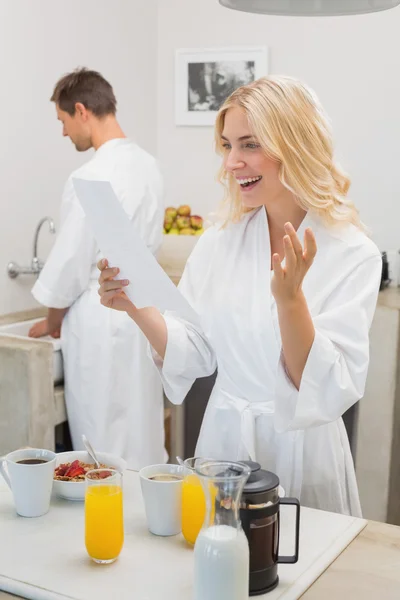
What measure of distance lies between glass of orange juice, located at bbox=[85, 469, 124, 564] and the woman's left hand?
432 millimetres

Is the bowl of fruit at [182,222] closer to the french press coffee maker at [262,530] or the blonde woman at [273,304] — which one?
the blonde woman at [273,304]

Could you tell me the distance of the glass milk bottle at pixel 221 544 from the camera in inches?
41.6

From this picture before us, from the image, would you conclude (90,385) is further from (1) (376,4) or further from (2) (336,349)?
(1) (376,4)

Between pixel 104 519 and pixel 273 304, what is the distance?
0.71 meters

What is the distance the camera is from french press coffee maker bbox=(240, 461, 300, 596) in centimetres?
117

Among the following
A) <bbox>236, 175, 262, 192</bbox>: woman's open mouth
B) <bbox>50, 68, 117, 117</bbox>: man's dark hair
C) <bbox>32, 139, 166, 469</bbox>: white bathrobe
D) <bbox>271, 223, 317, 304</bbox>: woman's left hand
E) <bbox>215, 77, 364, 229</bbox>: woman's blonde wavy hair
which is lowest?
<bbox>32, 139, 166, 469</bbox>: white bathrobe

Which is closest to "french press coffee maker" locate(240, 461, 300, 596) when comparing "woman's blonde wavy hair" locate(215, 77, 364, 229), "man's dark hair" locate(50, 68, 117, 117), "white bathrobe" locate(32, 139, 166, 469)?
"woman's blonde wavy hair" locate(215, 77, 364, 229)

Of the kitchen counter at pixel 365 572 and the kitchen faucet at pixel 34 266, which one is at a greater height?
the kitchen faucet at pixel 34 266

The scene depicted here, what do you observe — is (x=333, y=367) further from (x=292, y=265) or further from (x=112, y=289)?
(x=112, y=289)

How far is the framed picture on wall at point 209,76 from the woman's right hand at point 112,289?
237cm

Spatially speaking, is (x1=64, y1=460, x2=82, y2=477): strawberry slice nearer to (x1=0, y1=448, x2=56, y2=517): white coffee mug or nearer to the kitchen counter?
(x1=0, y1=448, x2=56, y2=517): white coffee mug

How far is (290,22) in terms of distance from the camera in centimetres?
376

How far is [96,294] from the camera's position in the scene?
3.00 meters

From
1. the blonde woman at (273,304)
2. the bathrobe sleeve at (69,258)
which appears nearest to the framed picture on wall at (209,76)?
the bathrobe sleeve at (69,258)
